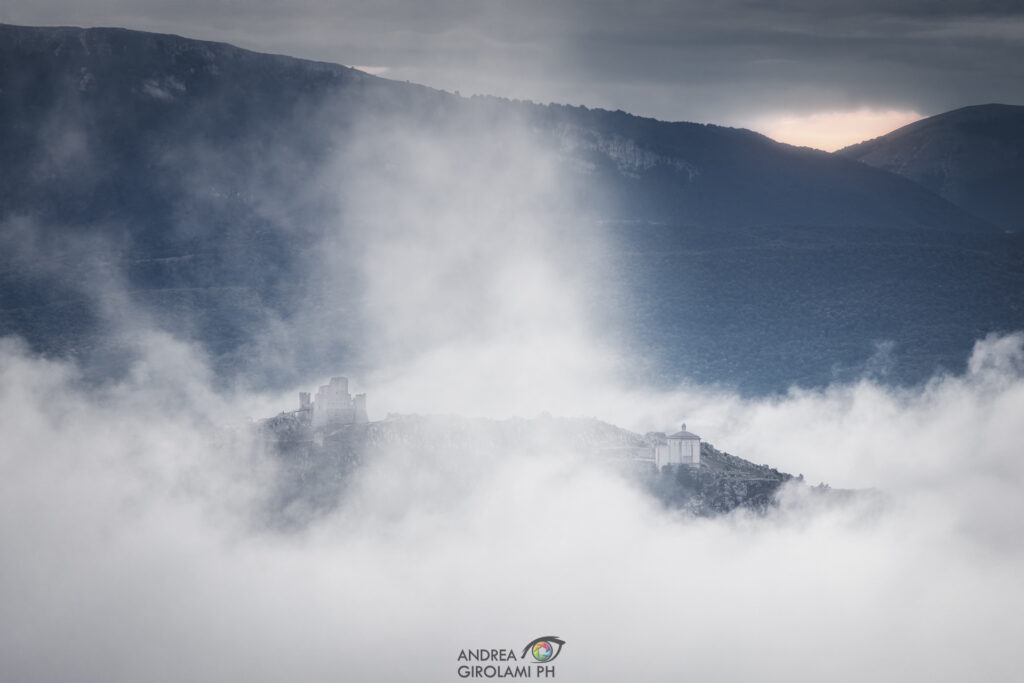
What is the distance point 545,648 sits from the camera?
194 meters

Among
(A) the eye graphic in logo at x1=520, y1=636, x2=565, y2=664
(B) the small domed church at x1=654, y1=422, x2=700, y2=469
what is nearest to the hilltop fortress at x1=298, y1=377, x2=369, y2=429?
(B) the small domed church at x1=654, y1=422, x2=700, y2=469

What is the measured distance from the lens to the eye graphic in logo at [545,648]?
614 ft

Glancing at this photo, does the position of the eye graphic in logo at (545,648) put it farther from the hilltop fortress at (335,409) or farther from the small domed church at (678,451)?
the hilltop fortress at (335,409)

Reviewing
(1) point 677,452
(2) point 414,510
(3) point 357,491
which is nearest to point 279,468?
(3) point 357,491

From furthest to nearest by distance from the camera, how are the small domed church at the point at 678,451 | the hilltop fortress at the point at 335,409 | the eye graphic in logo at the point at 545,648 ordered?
1. the eye graphic in logo at the point at 545,648
2. the hilltop fortress at the point at 335,409
3. the small domed church at the point at 678,451

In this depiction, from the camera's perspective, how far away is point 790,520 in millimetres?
162750

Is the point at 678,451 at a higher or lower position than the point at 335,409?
lower

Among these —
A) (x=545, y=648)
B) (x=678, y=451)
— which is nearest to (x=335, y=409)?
(x=678, y=451)

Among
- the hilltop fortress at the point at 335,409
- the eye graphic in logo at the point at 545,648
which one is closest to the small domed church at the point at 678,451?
the hilltop fortress at the point at 335,409

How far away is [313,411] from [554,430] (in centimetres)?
2053

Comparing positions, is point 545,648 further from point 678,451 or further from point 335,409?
point 335,409

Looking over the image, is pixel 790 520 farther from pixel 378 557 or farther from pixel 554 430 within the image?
pixel 378 557

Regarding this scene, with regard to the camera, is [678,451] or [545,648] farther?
[545,648]

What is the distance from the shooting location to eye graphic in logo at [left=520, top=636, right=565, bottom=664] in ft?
614
